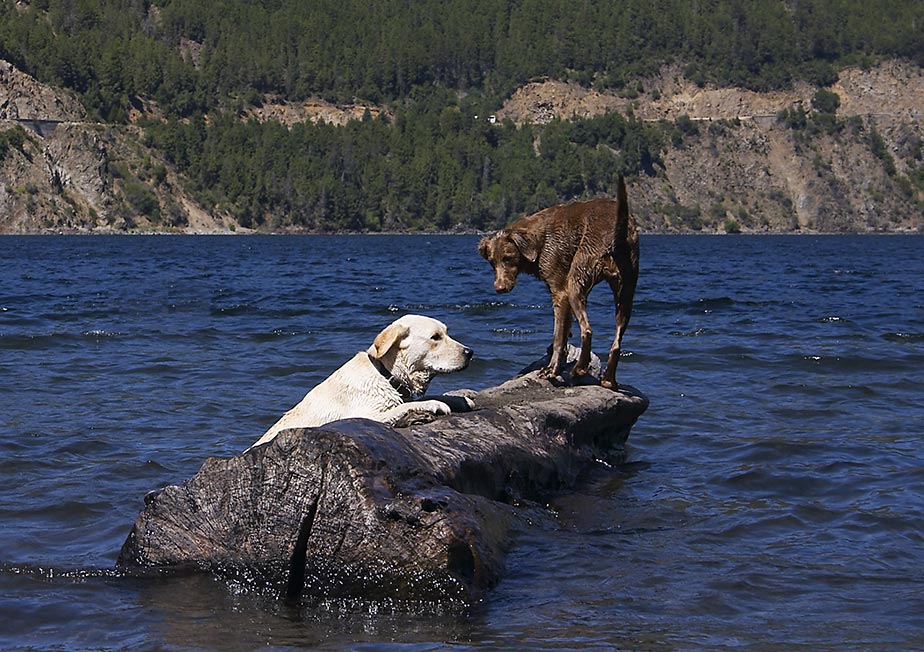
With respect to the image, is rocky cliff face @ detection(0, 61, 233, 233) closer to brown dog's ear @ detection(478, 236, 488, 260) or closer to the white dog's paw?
brown dog's ear @ detection(478, 236, 488, 260)

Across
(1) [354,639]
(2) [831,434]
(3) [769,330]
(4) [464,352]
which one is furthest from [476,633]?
(3) [769,330]

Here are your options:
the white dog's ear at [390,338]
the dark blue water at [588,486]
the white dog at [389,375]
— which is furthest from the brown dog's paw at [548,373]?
the white dog's ear at [390,338]

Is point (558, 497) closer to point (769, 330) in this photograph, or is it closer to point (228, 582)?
point (228, 582)

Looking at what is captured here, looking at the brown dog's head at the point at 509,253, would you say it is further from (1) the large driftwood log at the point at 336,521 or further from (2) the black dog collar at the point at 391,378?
(1) the large driftwood log at the point at 336,521

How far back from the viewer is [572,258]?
32.8ft

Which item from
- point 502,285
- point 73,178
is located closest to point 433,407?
point 502,285

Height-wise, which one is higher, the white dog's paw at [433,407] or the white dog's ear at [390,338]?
the white dog's ear at [390,338]

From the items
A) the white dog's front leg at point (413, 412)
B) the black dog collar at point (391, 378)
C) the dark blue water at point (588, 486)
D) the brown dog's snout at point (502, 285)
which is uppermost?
the brown dog's snout at point (502, 285)

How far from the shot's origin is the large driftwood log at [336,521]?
581cm

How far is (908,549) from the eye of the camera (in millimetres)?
7395

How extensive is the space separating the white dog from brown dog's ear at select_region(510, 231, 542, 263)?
2.20 m

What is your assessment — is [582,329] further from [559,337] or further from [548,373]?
[548,373]

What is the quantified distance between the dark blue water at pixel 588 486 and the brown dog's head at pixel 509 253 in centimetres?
180

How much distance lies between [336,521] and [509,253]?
14.8ft
